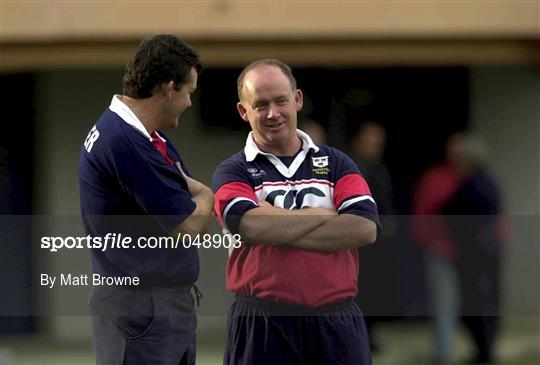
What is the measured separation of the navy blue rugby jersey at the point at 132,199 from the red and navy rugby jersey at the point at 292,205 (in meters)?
0.18

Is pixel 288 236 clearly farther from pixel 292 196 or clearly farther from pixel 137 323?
pixel 137 323

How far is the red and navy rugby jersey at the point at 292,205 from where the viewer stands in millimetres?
4320

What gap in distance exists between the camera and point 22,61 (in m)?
9.82

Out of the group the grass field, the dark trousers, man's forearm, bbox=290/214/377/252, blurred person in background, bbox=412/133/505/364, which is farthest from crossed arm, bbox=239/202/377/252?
the grass field

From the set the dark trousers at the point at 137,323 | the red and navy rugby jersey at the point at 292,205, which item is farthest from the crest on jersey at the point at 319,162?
the dark trousers at the point at 137,323

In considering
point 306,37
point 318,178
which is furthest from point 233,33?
point 318,178

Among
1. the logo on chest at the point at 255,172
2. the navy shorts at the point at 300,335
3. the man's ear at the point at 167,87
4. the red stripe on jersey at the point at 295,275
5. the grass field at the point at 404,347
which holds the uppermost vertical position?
the man's ear at the point at 167,87

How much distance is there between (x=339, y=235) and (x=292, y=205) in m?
0.19

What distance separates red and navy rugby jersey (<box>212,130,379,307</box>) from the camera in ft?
14.2

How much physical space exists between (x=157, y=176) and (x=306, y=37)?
18.9 feet

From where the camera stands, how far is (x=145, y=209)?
4.24 metres

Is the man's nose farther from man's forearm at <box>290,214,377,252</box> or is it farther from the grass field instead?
the grass field

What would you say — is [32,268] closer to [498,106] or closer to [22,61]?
[22,61]

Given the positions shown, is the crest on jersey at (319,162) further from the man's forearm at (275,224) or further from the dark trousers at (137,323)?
the dark trousers at (137,323)
